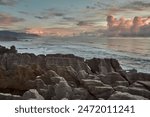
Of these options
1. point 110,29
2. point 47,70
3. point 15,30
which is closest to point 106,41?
point 110,29

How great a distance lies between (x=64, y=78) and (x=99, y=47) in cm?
45

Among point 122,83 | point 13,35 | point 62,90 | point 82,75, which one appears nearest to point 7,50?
point 13,35

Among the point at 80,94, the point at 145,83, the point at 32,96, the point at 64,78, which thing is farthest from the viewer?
the point at 64,78

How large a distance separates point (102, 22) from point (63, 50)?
454 mm

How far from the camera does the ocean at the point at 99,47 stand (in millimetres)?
2963

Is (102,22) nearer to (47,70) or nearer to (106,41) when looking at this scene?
(106,41)

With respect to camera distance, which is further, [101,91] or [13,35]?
[13,35]

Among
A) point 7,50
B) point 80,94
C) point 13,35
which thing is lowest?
point 80,94

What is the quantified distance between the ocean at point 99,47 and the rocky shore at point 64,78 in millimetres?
64

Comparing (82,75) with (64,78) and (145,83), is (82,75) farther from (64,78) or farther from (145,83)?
(145,83)

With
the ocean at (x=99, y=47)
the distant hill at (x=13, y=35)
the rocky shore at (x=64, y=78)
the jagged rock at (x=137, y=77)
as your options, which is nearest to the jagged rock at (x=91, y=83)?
the rocky shore at (x=64, y=78)

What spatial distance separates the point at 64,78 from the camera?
2857 mm

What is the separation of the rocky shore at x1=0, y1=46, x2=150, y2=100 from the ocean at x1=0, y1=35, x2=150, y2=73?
2.5 inches

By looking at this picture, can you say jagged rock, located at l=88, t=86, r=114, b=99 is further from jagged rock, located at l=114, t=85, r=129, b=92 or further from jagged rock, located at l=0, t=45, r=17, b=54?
jagged rock, located at l=0, t=45, r=17, b=54
